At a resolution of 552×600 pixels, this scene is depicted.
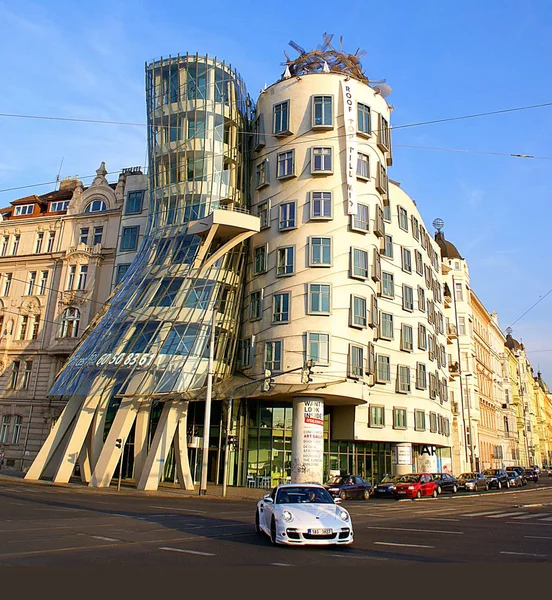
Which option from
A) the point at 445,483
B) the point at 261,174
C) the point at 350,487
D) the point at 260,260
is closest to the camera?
the point at 350,487

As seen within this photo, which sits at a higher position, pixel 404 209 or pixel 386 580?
pixel 404 209

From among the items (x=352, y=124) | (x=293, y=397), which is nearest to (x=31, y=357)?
(x=293, y=397)

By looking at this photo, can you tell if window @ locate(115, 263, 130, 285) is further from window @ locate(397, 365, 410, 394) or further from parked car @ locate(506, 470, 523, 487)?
parked car @ locate(506, 470, 523, 487)

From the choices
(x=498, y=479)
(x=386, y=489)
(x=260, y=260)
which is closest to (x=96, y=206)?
(x=260, y=260)

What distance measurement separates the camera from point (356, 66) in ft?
147

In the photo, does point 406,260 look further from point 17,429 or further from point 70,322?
point 17,429

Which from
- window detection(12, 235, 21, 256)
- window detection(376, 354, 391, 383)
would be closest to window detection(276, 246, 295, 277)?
window detection(376, 354, 391, 383)

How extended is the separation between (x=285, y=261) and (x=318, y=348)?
255 inches

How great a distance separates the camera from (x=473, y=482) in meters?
44.2

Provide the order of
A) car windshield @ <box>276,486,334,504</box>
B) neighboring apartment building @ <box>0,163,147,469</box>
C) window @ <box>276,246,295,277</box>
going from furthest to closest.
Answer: neighboring apartment building @ <box>0,163,147,469</box> → window @ <box>276,246,295,277</box> → car windshield @ <box>276,486,334,504</box>

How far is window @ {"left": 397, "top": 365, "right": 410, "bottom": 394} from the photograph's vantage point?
45.0m

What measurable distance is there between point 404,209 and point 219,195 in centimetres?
1713

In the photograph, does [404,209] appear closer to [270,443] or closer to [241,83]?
[241,83]

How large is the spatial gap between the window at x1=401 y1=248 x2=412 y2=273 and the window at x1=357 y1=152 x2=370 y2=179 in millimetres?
10421
